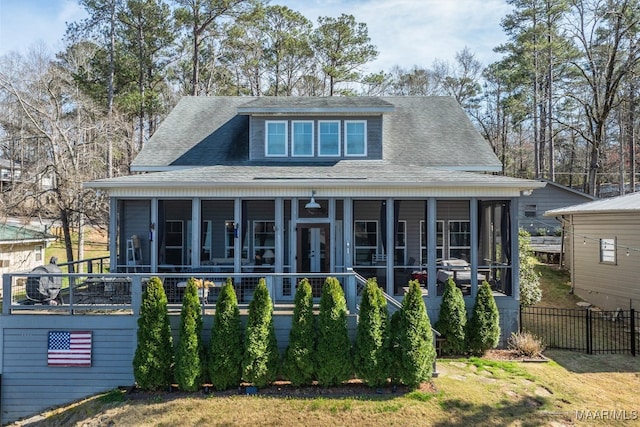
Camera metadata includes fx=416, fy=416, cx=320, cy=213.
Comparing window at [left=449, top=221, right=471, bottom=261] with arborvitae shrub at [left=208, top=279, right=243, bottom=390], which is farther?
window at [left=449, top=221, right=471, bottom=261]

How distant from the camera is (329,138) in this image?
43.1ft

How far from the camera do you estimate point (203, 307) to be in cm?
874

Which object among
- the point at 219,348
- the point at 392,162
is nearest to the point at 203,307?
the point at 219,348

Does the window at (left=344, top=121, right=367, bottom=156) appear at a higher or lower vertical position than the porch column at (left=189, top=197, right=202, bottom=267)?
higher

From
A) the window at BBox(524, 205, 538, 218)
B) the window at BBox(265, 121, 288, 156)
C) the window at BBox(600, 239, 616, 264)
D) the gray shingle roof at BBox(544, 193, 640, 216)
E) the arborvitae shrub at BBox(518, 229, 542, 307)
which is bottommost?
the arborvitae shrub at BBox(518, 229, 542, 307)

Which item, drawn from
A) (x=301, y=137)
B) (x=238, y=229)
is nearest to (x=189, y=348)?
(x=238, y=229)

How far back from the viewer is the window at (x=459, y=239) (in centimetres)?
1378

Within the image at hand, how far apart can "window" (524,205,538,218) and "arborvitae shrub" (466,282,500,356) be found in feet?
58.1

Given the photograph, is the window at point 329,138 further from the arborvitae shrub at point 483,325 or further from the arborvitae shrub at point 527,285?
the arborvitae shrub at point 527,285

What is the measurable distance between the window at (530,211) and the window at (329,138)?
55.8 feet

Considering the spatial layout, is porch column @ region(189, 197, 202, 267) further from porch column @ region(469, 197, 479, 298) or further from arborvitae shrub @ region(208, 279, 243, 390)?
porch column @ region(469, 197, 479, 298)

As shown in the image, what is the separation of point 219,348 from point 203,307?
112cm

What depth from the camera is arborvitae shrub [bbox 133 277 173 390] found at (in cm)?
790

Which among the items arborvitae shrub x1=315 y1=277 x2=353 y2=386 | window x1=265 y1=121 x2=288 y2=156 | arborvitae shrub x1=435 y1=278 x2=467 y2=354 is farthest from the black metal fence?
window x1=265 y1=121 x2=288 y2=156
